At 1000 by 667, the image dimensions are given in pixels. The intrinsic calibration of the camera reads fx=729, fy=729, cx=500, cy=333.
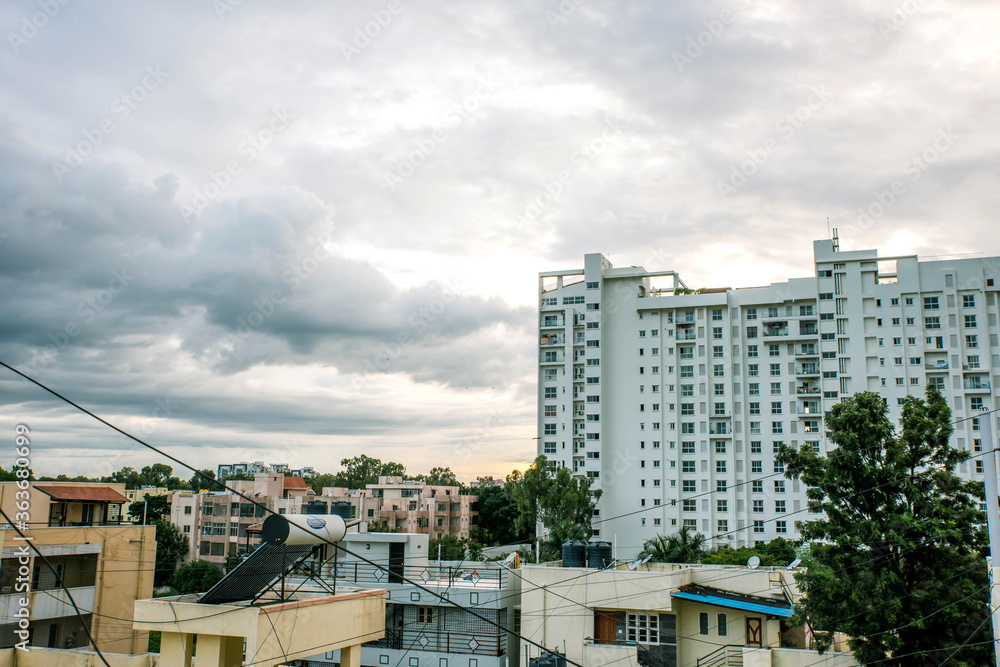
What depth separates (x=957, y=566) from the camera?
20.3 metres

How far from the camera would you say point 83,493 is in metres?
33.7

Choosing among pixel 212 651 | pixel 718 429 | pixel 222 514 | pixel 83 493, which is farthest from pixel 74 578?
pixel 718 429

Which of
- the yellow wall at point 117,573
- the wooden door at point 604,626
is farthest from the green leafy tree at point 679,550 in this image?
the yellow wall at point 117,573

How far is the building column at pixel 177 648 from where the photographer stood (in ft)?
40.3

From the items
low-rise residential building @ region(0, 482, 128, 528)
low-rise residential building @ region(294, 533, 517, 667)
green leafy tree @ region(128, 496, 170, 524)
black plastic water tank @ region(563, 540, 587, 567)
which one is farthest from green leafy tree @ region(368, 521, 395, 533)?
black plastic water tank @ region(563, 540, 587, 567)

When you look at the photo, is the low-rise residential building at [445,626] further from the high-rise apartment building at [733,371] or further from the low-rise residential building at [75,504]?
the high-rise apartment building at [733,371]

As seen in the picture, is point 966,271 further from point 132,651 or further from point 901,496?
point 132,651

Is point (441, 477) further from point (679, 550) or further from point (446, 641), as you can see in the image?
point (446, 641)

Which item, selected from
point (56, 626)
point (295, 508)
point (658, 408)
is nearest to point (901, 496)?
point (56, 626)

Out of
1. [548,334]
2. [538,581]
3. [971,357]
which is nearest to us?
[538,581]

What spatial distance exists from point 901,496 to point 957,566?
226 centimetres

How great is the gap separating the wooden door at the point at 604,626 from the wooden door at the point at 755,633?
4.50 meters

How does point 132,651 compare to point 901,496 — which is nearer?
point 901,496

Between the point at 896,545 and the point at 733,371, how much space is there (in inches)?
2351
